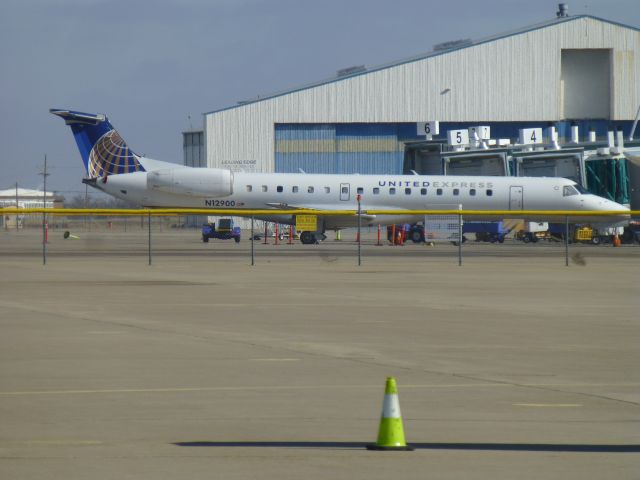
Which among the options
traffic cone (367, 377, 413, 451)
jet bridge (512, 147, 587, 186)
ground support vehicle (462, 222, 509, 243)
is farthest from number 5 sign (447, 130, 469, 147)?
traffic cone (367, 377, 413, 451)

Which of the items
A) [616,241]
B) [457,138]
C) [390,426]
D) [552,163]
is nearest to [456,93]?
[457,138]

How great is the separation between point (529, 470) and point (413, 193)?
4069 cm

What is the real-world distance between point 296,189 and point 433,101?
33.6m

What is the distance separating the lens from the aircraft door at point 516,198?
47594 mm

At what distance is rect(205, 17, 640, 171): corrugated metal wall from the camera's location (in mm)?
77312

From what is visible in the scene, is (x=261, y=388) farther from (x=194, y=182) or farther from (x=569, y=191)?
(x=569, y=191)

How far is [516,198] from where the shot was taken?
47.6m

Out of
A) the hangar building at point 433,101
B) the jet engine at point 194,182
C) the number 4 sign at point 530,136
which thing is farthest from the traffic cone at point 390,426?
the hangar building at point 433,101

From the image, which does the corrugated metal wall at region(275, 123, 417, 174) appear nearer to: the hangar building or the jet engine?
the hangar building

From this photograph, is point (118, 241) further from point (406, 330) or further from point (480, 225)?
point (406, 330)

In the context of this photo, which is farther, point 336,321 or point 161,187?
point 161,187

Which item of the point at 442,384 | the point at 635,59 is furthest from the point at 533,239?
the point at 442,384

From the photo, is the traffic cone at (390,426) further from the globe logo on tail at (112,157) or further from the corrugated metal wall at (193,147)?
the corrugated metal wall at (193,147)

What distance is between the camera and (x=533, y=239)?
5416cm
